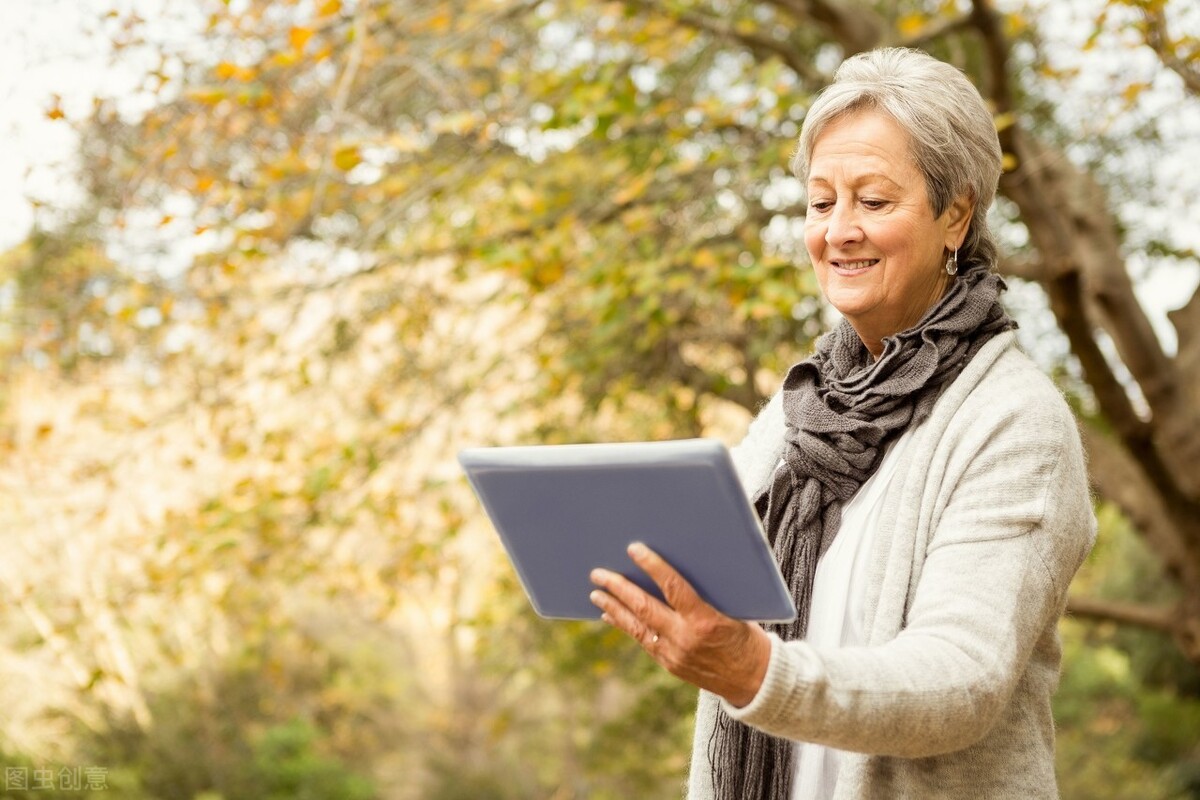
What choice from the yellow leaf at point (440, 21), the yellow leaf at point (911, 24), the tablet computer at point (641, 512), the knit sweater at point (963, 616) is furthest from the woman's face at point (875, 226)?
the yellow leaf at point (911, 24)

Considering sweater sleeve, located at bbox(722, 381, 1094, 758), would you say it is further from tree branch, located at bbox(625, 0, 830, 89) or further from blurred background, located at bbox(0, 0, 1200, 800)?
tree branch, located at bbox(625, 0, 830, 89)

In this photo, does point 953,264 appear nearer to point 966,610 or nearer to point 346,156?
point 966,610

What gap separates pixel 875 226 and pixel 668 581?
577 mm

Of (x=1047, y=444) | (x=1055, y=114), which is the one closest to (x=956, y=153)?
(x=1047, y=444)

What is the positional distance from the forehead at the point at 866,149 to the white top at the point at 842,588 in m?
0.34

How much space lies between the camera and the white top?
148 centimetres

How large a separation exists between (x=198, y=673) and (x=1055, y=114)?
6.87 meters

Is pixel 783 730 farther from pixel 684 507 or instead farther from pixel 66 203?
pixel 66 203

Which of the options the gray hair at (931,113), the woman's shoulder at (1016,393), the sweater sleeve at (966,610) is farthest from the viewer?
the gray hair at (931,113)

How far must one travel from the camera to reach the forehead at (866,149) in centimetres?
148

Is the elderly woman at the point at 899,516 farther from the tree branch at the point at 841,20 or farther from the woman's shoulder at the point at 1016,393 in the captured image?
the tree branch at the point at 841,20

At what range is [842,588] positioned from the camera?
150 centimetres

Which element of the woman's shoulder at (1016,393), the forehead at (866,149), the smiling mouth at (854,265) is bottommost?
the woman's shoulder at (1016,393)

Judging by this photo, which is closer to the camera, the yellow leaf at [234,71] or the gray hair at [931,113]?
the gray hair at [931,113]
